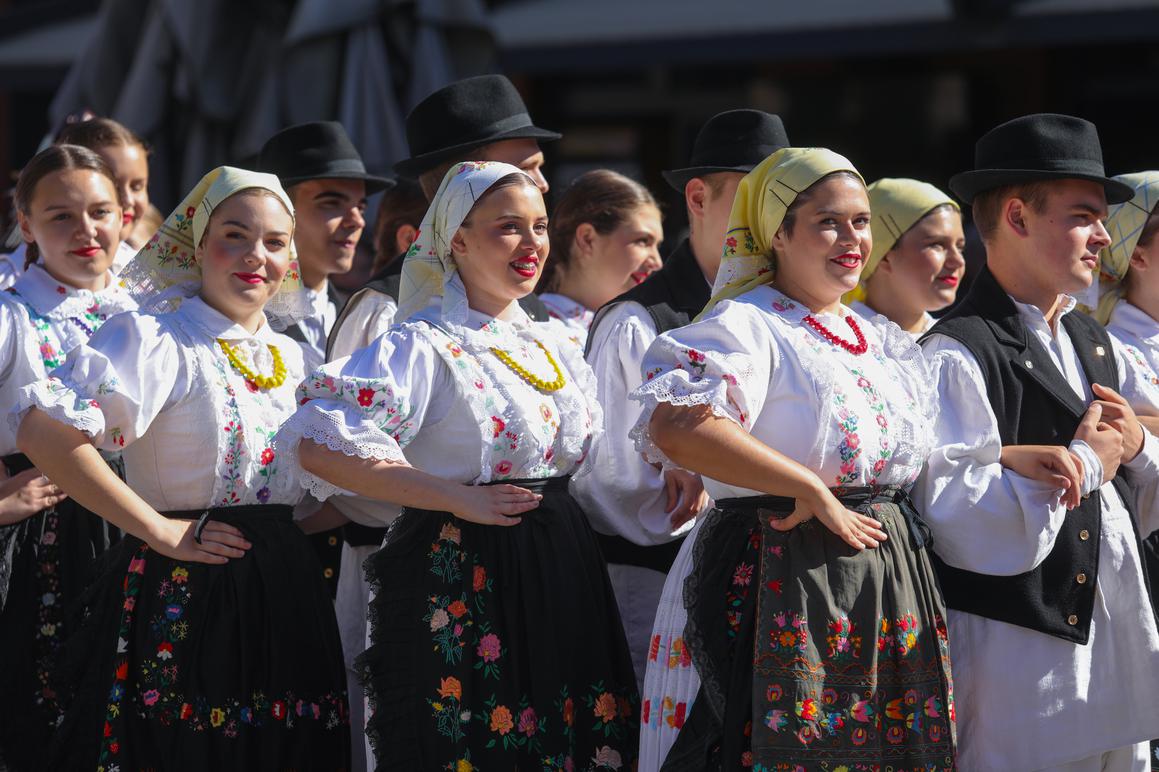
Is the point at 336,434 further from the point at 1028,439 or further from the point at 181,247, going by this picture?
the point at 1028,439

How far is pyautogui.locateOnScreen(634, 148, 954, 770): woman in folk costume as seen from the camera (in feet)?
9.93

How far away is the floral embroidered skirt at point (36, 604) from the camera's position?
3.95 m

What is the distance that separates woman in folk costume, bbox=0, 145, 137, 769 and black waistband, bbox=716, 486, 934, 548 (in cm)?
177

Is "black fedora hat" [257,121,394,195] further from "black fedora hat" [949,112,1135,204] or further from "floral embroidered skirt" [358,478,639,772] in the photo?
"black fedora hat" [949,112,1135,204]

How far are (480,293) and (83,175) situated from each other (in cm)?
131

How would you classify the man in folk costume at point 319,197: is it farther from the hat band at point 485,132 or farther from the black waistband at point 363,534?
the black waistband at point 363,534

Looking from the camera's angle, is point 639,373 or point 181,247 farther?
point 639,373

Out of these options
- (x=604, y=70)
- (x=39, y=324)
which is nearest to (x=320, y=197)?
(x=39, y=324)

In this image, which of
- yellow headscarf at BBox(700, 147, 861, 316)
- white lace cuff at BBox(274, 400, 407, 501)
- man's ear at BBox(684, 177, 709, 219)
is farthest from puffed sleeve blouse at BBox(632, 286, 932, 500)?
man's ear at BBox(684, 177, 709, 219)

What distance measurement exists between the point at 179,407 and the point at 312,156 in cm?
138

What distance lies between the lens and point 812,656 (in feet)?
9.99

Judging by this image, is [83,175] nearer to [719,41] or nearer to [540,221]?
[540,221]

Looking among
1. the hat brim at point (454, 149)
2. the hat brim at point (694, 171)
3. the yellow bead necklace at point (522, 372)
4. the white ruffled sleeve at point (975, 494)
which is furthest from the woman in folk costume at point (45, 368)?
the white ruffled sleeve at point (975, 494)

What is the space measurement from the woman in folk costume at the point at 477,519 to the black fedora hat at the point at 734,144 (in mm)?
897
